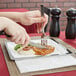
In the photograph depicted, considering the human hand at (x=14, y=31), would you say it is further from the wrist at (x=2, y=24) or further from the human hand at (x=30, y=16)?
the human hand at (x=30, y=16)

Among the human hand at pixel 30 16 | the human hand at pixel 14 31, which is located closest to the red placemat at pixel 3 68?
the human hand at pixel 14 31

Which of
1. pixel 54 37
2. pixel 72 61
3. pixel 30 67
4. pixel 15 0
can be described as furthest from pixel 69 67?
pixel 15 0

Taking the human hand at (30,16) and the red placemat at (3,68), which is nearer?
the red placemat at (3,68)

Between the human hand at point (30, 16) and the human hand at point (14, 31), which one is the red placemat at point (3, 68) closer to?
the human hand at point (14, 31)

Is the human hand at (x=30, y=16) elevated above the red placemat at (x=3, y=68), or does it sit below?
above

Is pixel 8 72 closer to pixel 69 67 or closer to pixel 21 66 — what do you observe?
pixel 21 66

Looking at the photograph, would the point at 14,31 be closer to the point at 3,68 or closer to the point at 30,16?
the point at 3,68

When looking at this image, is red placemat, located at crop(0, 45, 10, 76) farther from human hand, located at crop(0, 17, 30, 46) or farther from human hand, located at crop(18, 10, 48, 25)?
human hand, located at crop(18, 10, 48, 25)

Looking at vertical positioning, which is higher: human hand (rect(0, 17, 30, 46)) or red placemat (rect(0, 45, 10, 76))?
human hand (rect(0, 17, 30, 46))

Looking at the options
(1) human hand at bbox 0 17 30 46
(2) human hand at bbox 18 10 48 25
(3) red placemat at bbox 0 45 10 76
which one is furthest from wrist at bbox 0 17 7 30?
(2) human hand at bbox 18 10 48 25

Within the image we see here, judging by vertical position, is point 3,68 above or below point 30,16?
below

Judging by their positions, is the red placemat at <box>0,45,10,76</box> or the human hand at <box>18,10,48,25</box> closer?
the red placemat at <box>0,45,10,76</box>

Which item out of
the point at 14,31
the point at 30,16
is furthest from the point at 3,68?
the point at 30,16

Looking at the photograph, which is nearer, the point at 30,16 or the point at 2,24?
the point at 2,24
